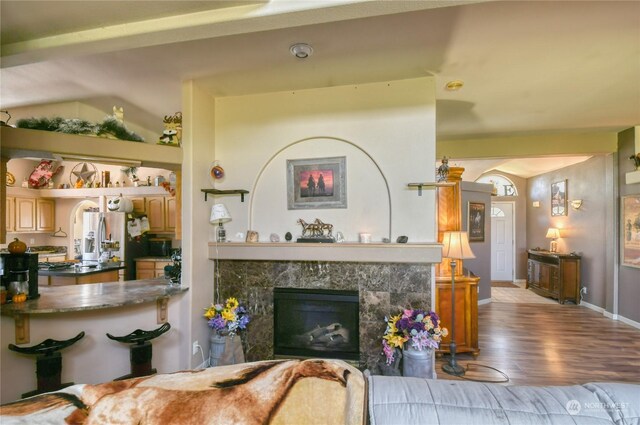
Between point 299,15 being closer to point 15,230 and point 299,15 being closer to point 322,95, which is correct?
point 322,95

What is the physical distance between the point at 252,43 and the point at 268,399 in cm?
229

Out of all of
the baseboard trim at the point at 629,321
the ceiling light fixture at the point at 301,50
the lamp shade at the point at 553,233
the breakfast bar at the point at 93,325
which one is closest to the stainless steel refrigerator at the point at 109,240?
the breakfast bar at the point at 93,325

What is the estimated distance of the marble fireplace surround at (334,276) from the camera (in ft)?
8.95

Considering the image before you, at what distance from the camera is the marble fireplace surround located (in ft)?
8.95

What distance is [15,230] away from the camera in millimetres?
5098

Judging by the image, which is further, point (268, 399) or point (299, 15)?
point (299, 15)

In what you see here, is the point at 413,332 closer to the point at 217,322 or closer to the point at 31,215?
the point at 217,322

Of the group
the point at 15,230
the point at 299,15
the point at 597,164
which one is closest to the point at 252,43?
the point at 299,15

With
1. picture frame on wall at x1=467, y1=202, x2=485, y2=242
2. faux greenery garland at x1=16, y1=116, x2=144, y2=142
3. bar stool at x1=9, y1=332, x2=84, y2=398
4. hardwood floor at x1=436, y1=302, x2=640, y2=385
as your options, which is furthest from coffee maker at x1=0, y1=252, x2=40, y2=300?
picture frame on wall at x1=467, y1=202, x2=485, y2=242

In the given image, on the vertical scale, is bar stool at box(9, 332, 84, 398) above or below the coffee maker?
below

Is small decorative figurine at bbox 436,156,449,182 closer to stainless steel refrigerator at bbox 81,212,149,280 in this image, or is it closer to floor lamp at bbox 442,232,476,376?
floor lamp at bbox 442,232,476,376

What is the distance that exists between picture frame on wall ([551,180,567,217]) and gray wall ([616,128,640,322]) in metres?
1.71

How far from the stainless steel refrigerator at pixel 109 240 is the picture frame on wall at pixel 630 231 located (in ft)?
25.9

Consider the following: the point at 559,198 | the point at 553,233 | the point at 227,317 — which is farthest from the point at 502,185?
the point at 227,317
